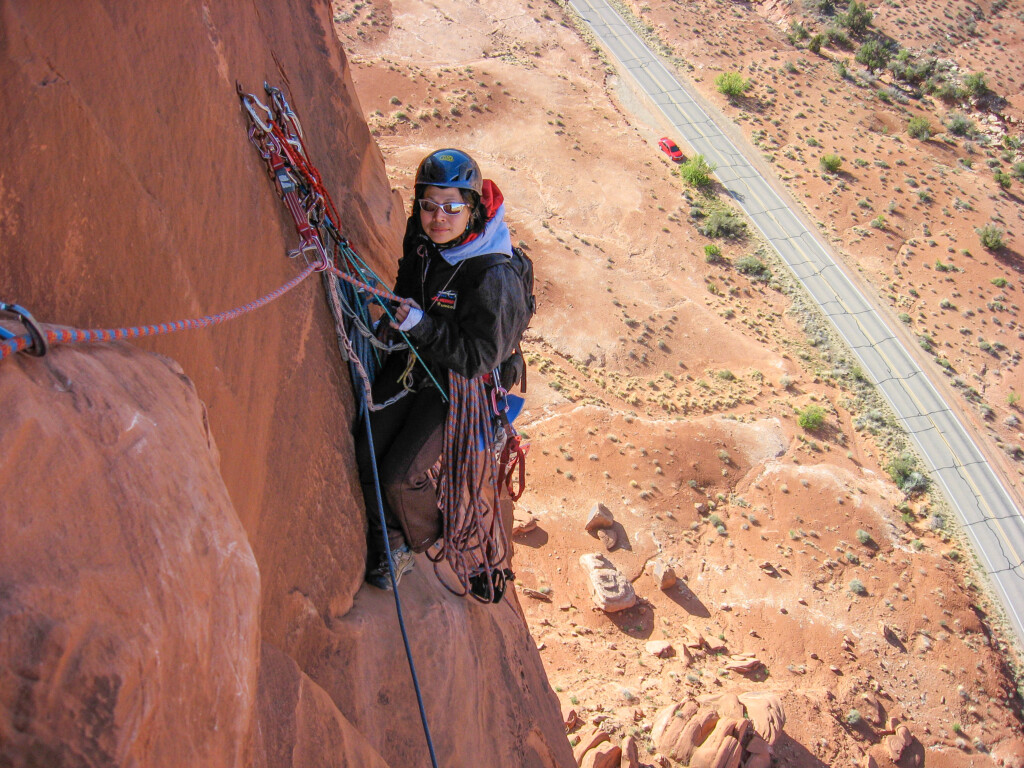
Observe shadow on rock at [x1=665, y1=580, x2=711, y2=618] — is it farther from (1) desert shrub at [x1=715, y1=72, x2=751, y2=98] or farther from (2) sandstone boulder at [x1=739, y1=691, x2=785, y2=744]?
(1) desert shrub at [x1=715, y1=72, x2=751, y2=98]

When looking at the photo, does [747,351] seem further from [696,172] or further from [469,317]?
[469,317]

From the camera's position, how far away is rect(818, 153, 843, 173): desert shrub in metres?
31.2

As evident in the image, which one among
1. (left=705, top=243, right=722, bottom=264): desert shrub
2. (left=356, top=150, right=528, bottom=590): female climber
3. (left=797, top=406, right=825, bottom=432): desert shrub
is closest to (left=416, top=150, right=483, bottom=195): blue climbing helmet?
(left=356, top=150, right=528, bottom=590): female climber

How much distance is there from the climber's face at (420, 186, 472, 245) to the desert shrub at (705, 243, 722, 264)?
23592 millimetres

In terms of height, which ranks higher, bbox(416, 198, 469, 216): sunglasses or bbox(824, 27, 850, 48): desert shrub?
bbox(416, 198, 469, 216): sunglasses

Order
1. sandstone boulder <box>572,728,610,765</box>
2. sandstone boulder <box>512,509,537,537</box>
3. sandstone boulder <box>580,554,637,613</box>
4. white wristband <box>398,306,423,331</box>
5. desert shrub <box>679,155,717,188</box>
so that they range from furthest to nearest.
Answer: desert shrub <box>679,155,717,188</box>
sandstone boulder <box>512,509,537,537</box>
sandstone boulder <box>580,554,637,613</box>
sandstone boulder <box>572,728,610,765</box>
white wristband <box>398,306,423,331</box>

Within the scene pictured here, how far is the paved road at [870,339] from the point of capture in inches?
786

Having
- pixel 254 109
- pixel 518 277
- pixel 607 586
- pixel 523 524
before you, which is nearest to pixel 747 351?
pixel 523 524

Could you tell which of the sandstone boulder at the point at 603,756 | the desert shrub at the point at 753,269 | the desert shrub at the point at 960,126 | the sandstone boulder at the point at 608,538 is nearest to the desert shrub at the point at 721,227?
the desert shrub at the point at 753,269

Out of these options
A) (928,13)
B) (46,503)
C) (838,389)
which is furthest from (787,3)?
(46,503)

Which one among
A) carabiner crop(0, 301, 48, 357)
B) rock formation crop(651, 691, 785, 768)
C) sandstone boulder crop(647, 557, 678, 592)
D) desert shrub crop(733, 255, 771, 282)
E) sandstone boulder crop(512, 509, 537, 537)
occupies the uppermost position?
carabiner crop(0, 301, 48, 357)

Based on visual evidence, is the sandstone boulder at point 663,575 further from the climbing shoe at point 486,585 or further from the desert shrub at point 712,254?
the desert shrub at point 712,254

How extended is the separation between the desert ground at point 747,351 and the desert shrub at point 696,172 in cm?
45

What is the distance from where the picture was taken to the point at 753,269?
26.6 meters
